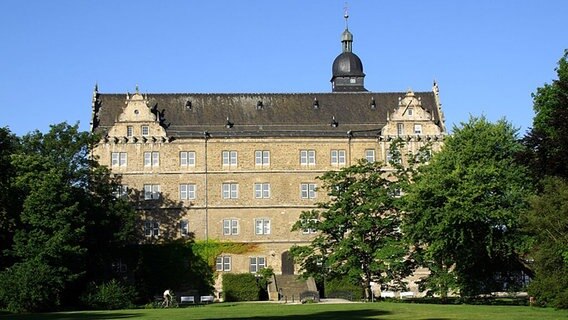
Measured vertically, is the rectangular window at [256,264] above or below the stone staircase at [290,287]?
Answer: above

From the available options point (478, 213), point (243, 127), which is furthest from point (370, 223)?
point (243, 127)

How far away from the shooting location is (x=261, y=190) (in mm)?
69125

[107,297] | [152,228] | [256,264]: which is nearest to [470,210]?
[107,297]

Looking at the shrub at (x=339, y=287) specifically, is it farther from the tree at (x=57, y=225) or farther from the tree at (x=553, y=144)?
the tree at (x=553, y=144)

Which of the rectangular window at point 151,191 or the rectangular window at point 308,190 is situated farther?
the rectangular window at point 308,190

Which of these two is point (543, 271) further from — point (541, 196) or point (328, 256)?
point (328, 256)

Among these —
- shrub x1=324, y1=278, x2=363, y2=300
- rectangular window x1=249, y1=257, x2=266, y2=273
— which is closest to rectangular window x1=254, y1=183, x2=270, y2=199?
rectangular window x1=249, y1=257, x2=266, y2=273

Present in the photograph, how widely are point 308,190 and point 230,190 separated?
575 cm

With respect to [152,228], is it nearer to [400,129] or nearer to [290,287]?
[290,287]

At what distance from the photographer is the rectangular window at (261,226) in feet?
226

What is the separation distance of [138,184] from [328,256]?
1855 centimetres

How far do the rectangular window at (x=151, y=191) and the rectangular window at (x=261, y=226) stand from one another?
294 inches

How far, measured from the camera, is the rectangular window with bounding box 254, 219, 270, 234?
226ft

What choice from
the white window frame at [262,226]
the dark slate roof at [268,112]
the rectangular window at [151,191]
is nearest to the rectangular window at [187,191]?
the rectangular window at [151,191]
